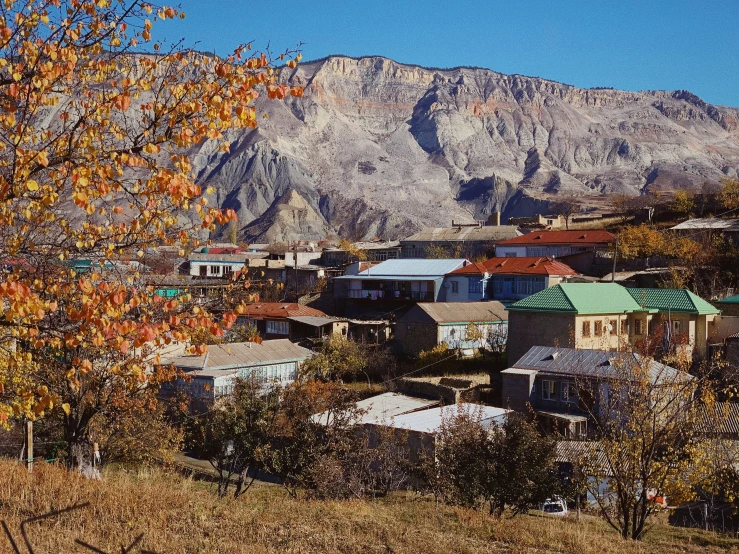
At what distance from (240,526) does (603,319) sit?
26.8 meters

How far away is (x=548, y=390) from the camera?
27.0 m

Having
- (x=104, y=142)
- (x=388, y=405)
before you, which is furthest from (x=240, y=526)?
(x=388, y=405)

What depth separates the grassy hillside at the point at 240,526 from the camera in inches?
318

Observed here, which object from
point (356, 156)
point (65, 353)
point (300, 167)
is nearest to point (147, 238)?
point (65, 353)

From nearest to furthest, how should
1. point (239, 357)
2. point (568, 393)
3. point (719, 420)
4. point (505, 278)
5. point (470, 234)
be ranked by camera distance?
point (719, 420), point (568, 393), point (239, 357), point (505, 278), point (470, 234)

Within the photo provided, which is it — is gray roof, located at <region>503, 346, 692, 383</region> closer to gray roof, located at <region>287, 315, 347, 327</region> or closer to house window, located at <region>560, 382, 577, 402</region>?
house window, located at <region>560, 382, 577, 402</region>

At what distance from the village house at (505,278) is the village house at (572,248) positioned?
3704 mm

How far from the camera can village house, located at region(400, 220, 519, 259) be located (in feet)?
227

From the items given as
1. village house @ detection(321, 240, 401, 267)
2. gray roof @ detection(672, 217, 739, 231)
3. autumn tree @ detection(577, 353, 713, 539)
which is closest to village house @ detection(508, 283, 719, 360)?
autumn tree @ detection(577, 353, 713, 539)

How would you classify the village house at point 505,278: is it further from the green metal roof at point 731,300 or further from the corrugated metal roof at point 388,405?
the corrugated metal roof at point 388,405

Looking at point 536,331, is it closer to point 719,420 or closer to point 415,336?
point 415,336

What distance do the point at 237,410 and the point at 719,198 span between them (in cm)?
5542

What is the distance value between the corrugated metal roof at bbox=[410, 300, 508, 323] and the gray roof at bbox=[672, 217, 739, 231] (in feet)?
57.7

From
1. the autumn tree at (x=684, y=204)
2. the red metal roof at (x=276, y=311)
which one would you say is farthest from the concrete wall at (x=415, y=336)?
the autumn tree at (x=684, y=204)
